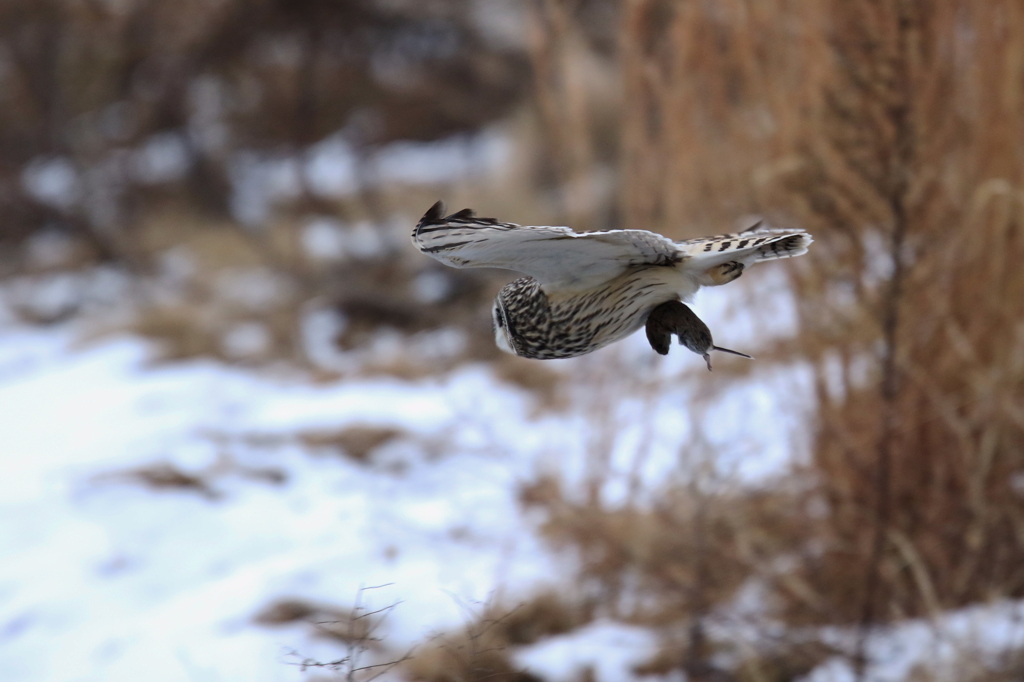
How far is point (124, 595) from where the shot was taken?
107 inches

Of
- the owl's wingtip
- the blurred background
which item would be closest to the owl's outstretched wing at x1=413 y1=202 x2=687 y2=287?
the owl's wingtip

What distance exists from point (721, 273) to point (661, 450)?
213 centimetres

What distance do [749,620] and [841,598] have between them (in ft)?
1.16

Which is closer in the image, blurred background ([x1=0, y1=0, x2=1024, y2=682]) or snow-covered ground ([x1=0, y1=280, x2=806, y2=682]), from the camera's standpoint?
blurred background ([x1=0, y1=0, x2=1024, y2=682])

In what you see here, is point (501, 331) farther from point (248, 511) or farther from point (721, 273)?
point (248, 511)

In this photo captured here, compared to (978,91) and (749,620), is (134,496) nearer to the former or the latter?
(749,620)

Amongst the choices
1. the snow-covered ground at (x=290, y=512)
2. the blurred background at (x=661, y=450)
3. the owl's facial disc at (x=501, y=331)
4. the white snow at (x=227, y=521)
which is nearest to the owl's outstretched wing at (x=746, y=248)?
the owl's facial disc at (x=501, y=331)

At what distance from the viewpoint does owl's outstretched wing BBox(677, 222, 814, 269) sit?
98 cm

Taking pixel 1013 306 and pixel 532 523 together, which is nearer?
pixel 1013 306

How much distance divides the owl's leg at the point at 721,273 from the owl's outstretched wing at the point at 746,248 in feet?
0.08

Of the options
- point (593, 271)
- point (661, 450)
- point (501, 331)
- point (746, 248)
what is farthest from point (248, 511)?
point (746, 248)

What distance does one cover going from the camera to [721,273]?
1098mm

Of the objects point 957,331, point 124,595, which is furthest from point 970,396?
point 124,595

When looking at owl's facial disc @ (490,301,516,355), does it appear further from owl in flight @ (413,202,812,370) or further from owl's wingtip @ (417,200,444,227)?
owl's wingtip @ (417,200,444,227)
